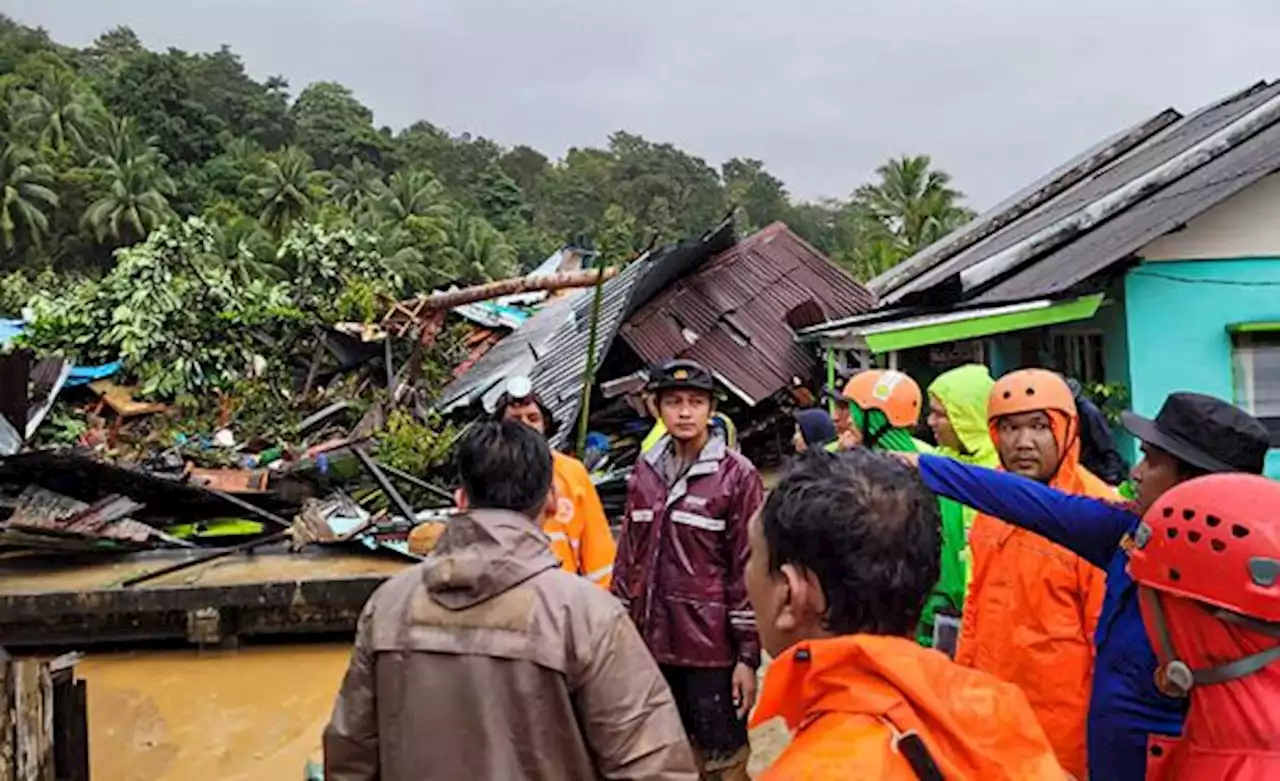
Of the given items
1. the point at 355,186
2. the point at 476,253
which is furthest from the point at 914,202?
the point at 355,186

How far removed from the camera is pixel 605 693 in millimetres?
1844

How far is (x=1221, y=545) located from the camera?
1515mm

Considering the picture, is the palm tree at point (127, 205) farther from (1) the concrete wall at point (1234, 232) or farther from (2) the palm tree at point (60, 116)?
(1) the concrete wall at point (1234, 232)

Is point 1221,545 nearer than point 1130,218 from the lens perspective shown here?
Yes

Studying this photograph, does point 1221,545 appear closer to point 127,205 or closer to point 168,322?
point 168,322

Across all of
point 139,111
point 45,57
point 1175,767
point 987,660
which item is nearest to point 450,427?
point 987,660

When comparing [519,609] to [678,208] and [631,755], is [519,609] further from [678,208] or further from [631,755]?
[678,208]

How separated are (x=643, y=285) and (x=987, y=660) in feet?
32.4

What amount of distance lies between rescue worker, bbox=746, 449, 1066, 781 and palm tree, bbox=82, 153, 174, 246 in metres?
39.5

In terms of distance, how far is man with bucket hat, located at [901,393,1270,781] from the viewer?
208cm

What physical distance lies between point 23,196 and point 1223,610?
42388 mm

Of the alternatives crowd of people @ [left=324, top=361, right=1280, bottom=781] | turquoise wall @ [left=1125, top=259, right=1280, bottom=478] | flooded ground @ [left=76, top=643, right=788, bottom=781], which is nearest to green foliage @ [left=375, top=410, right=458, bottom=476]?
flooded ground @ [left=76, top=643, right=788, bottom=781]

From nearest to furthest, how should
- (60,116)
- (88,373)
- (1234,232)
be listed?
(1234,232), (88,373), (60,116)

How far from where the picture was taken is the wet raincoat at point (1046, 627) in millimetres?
2498
